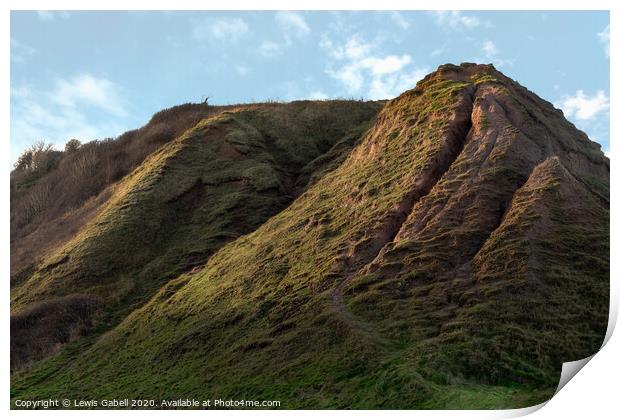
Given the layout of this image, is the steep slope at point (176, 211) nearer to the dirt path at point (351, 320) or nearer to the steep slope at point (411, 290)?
the steep slope at point (411, 290)

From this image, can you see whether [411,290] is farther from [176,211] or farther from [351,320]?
[176,211]

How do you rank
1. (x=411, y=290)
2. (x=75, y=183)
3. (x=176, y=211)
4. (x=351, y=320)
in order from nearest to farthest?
(x=351, y=320) < (x=411, y=290) < (x=176, y=211) < (x=75, y=183)

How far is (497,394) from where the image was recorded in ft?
47.9

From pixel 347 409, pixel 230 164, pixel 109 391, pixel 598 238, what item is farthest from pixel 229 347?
pixel 230 164

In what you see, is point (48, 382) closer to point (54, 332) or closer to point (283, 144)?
point (54, 332)

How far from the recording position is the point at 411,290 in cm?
1861

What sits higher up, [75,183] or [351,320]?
[75,183]

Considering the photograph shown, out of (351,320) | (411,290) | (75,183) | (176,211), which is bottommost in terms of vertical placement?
(351,320)

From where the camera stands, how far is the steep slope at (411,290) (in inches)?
632

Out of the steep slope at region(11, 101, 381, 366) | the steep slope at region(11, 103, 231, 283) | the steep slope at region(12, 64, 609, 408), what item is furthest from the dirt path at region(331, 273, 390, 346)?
the steep slope at region(11, 103, 231, 283)

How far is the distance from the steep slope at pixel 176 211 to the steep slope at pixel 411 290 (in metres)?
2.19

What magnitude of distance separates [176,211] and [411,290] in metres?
16.9

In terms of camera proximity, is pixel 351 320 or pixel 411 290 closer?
pixel 351 320

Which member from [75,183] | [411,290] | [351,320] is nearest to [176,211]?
[75,183]
